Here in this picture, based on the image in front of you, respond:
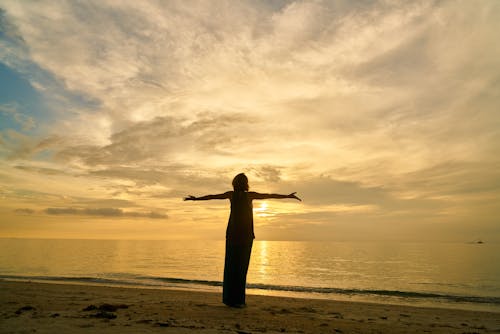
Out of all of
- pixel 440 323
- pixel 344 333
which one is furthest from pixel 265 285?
pixel 344 333

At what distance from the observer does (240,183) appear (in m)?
10.6

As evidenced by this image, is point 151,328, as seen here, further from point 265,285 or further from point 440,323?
point 265,285

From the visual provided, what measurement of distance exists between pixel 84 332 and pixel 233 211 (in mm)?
5128

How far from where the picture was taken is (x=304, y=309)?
11.5 metres

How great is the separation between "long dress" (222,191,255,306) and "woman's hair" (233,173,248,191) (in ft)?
0.94

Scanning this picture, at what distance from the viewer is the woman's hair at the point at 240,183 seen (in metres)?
10.6

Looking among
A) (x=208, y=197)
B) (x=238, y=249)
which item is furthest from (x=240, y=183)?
(x=238, y=249)

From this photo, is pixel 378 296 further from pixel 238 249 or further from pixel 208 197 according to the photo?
pixel 208 197

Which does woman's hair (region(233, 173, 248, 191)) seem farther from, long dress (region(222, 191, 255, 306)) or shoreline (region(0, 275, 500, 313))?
shoreline (region(0, 275, 500, 313))

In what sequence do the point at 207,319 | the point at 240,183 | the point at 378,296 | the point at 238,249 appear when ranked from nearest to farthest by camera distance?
the point at 207,319 < the point at 238,249 < the point at 240,183 < the point at 378,296

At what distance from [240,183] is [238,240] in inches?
70.8

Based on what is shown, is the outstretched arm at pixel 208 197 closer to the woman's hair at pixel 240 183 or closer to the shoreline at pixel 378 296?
the woman's hair at pixel 240 183

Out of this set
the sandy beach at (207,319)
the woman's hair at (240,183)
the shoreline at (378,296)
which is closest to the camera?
the sandy beach at (207,319)

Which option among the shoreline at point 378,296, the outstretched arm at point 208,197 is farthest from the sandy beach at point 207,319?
the shoreline at point 378,296
